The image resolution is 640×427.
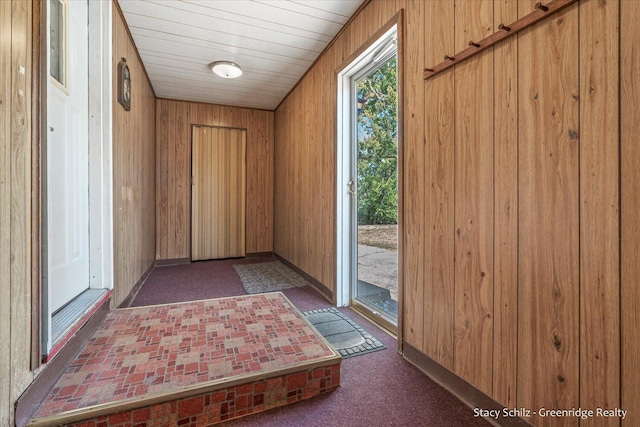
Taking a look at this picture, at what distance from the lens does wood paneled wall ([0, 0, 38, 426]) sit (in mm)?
967

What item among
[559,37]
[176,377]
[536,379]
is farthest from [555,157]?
[176,377]

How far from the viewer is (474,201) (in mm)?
1347

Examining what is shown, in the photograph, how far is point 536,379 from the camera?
1.09 m

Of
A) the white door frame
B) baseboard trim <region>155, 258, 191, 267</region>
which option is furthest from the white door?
baseboard trim <region>155, 258, 191, 267</region>

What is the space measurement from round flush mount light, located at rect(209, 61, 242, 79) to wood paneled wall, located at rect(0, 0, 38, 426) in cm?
215

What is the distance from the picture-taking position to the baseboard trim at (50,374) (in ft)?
3.36

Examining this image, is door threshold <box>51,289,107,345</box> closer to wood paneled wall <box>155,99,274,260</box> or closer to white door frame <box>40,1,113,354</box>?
white door frame <box>40,1,113,354</box>

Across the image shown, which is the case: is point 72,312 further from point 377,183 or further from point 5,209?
point 377,183

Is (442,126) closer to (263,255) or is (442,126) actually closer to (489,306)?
(489,306)

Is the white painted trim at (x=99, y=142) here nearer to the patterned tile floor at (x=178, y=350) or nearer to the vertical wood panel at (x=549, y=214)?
the patterned tile floor at (x=178, y=350)

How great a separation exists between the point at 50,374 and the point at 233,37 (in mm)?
2724

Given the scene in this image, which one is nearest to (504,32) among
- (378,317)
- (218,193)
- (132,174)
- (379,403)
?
(379,403)

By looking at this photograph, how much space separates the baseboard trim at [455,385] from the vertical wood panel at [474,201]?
44 millimetres

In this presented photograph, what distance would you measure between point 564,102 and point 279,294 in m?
2.02
